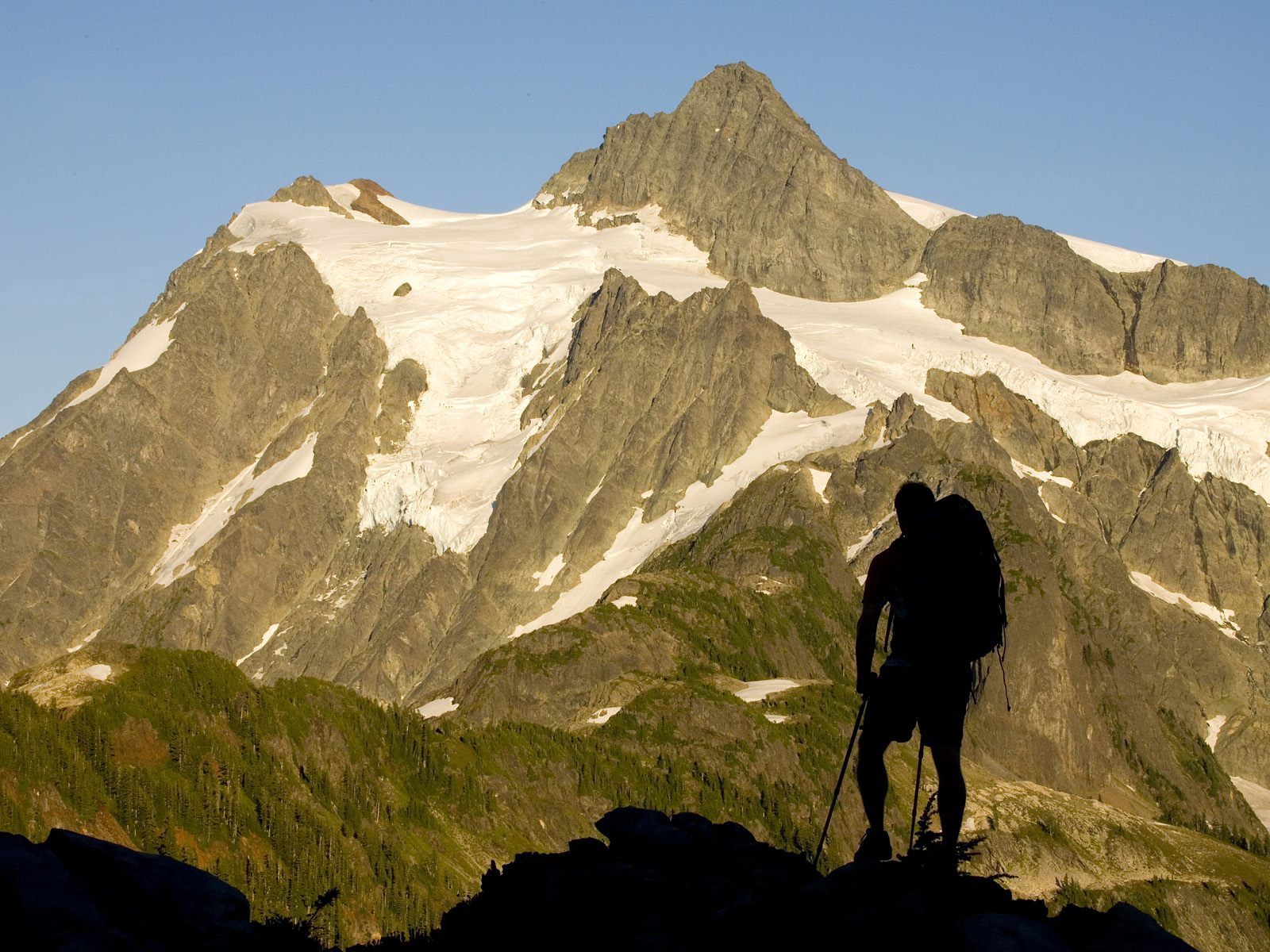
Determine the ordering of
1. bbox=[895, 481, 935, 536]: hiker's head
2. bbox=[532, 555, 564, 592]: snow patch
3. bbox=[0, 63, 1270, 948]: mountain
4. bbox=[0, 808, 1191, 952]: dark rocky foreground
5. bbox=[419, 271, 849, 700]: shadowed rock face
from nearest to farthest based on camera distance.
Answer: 1. bbox=[0, 808, 1191, 952]: dark rocky foreground
2. bbox=[895, 481, 935, 536]: hiker's head
3. bbox=[0, 63, 1270, 948]: mountain
4. bbox=[532, 555, 564, 592]: snow patch
5. bbox=[419, 271, 849, 700]: shadowed rock face

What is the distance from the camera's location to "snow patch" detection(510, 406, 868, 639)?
168 m

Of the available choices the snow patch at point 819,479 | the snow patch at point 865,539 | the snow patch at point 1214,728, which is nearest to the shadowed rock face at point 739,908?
the snow patch at point 865,539

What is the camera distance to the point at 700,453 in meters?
181

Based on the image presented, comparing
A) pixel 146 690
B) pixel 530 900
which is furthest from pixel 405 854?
pixel 530 900

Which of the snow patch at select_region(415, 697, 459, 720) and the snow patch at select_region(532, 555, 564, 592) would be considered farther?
the snow patch at select_region(532, 555, 564, 592)

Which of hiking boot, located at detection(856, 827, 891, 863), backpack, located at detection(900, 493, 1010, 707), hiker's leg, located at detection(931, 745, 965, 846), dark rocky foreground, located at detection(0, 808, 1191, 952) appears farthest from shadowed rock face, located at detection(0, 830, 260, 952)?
backpack, located at detection(900, 493, 1010, 707)

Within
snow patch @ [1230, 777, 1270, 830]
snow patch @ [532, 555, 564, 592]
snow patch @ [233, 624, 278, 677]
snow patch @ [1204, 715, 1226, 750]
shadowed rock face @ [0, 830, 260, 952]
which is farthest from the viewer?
snow patch @ [233, 624, 278, 677]

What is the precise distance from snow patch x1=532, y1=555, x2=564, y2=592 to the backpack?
156 metres

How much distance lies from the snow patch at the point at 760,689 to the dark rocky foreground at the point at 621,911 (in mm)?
86338

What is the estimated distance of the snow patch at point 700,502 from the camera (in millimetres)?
167625

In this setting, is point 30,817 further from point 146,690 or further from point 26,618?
point 26,618

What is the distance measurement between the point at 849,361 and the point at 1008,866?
367 feet

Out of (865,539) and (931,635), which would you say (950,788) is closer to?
(931,635)

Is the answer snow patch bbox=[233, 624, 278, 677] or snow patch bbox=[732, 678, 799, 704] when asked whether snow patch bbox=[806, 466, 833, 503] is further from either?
snow patch bbox=[233, 624, 278, 677]
